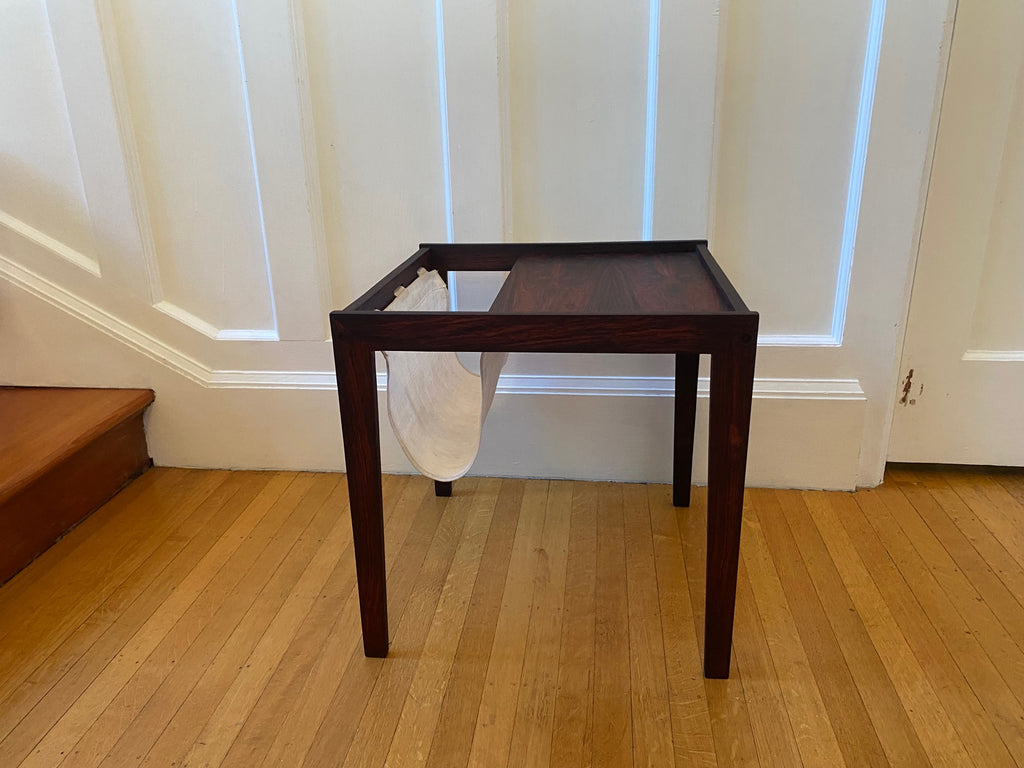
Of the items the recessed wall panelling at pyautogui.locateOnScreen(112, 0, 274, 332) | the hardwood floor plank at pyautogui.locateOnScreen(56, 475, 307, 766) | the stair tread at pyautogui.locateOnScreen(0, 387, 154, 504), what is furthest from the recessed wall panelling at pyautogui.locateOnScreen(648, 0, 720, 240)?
the stair tread at pyautogui.locateOnScreen(0, 387, 154, 504)

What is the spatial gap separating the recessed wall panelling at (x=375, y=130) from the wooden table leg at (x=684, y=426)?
0.62 metres

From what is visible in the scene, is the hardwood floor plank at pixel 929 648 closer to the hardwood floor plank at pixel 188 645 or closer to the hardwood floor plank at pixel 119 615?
the hardwood floor plank at pixel 188 645

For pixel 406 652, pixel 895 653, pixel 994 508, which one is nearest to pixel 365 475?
pixel 406 652

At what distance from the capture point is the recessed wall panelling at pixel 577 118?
1.46 metres

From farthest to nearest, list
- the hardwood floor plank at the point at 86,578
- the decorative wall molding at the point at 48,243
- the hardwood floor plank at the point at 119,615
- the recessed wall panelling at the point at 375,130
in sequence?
the decorative wall molding at the point at 48,243 < the recessed wall panelling at the point at 375,130 < the hardwood floor plank at the point at 86,578 < the hardwood floor plank at the point at 119,615

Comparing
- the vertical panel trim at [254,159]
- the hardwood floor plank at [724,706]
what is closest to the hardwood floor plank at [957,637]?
the hardwood floor plank at [724,706]

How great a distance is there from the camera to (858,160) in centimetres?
147

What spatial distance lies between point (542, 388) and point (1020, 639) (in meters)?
1.00

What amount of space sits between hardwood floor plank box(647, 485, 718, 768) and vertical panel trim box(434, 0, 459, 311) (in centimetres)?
69

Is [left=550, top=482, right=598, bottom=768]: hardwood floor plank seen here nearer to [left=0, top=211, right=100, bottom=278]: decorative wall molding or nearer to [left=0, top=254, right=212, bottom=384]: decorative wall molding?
[left=0, top=254, right=212, bottom=384]: decorative wall molding

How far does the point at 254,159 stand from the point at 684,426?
1116 mm

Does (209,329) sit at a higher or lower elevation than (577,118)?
lower

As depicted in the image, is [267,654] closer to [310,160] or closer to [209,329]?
[209,329]

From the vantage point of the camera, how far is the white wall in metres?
1.46
